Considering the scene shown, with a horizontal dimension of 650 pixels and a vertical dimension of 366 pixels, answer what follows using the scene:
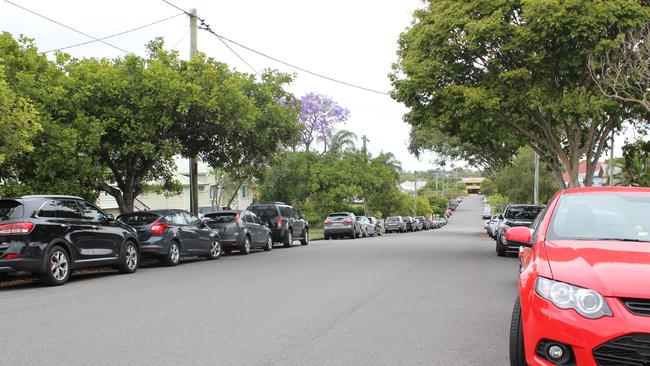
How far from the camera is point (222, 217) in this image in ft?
65.5

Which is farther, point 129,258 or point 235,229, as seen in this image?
point 235,229

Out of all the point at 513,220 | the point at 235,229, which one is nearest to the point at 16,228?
the point at 235,229

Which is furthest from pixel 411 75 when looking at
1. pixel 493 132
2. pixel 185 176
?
pixel 185 176

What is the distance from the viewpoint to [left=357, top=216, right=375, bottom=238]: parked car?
39.3 m

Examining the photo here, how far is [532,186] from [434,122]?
101 feet

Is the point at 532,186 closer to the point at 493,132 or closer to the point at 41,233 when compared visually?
the point at 493,132

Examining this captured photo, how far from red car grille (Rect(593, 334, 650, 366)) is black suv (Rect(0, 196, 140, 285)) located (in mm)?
9695

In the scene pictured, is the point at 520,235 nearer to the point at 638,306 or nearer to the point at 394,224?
the point at 638,306

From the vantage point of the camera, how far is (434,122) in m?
18.9

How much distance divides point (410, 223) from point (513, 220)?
3812cm

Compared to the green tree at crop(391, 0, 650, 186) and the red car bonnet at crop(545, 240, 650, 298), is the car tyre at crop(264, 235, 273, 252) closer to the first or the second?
the green tree at crop(391, 0, 650, 186)

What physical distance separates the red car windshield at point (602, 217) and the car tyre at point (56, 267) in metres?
8.99

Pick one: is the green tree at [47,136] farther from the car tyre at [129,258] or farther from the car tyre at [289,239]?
the car tyre at [289,239]

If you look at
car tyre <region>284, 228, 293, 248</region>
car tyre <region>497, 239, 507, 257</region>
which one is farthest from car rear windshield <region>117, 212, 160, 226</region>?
car tyre <region>497, 239, 507, 257</region>
